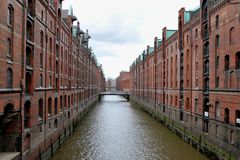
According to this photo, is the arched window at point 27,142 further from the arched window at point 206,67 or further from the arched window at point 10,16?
the arched window at point 206,67

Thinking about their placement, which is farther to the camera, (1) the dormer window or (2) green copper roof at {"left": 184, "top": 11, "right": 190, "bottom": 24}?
(2) green copper roof at {"left": 184, "top": 11, "right": 190, "bottom": 24}

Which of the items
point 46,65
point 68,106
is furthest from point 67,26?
point 46,65

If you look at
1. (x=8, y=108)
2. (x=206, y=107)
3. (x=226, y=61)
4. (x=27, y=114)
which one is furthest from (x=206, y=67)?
(x=8, y=108)

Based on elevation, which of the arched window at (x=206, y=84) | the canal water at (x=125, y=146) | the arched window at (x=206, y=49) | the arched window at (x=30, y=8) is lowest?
the canal water at (x=125, y=146)

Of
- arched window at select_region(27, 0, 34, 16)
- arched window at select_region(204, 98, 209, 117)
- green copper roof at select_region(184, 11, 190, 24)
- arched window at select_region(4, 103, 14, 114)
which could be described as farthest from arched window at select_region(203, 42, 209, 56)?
arched window at select_region(4, 103, 14, 114)

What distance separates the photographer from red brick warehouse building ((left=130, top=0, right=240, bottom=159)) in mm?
17969

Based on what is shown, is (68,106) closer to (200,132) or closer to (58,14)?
(58,14)

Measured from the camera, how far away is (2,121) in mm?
14086

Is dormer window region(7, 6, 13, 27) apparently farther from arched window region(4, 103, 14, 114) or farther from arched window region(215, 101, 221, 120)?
arched window region(215, 101, 221, 120)

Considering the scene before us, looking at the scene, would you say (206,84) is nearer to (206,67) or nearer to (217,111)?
(206,67)

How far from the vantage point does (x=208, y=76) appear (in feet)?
76.9

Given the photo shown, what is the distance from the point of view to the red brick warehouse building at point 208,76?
707 inches

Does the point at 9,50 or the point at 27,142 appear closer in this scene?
the point at 9,50

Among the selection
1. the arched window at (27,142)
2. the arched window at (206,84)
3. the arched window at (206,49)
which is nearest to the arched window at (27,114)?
the arched window at (27,142)
